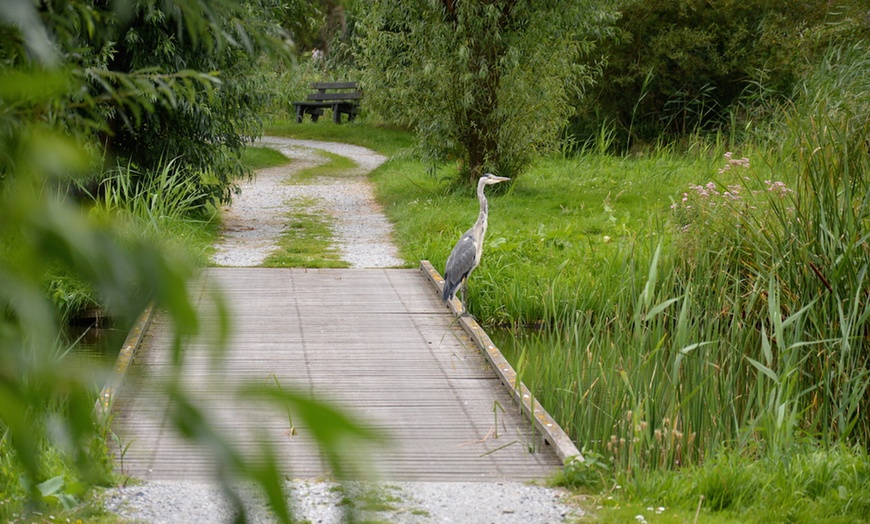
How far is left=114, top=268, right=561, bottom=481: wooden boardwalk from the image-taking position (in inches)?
183

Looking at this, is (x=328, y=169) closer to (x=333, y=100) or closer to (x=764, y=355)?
(x=333, y=100)

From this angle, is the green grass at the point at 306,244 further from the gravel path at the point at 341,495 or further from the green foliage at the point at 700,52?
the green foliage at the point at 700,52

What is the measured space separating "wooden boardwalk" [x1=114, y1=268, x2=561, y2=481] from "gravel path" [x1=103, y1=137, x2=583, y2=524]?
0.16 m

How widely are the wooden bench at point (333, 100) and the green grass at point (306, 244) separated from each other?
44.5 feet

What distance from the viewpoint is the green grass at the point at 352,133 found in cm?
2390

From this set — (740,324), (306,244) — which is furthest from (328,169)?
(740,324)

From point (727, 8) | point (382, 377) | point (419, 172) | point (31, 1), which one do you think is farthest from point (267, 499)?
point (727, 8)

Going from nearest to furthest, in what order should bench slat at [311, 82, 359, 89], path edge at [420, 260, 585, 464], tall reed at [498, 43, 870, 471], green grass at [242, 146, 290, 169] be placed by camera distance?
tall reed at [498, 43, 870, 471]
path edge at [420, 260, 585, 464]
green grass at [242, 146, 290, 169]
bench slat at [311, 82, 359, 89]

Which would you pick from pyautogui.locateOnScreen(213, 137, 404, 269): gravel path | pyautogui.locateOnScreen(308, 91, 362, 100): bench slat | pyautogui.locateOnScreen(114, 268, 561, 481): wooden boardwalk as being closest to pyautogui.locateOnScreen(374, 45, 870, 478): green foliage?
pyautogui.locateOnScreen(114, 268, 561, 481): wooden boardwalk

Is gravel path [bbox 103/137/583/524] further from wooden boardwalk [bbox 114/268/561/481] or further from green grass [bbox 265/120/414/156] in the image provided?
green grass [bbox 265/120/414/156]

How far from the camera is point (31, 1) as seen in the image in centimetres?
77

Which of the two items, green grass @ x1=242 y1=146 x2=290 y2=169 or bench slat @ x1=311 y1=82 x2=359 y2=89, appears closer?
green grass @ x1=242 y1=146 x2=290 y2=169

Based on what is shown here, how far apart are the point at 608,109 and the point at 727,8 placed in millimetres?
2972

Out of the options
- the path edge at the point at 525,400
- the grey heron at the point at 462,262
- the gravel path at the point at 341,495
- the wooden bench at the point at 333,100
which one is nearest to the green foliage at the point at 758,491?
the gravel path at the point at 341,495
